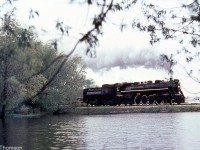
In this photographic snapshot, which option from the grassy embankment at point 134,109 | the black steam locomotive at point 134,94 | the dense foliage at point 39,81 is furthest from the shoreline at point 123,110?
the black steam locomotive at point 134,94

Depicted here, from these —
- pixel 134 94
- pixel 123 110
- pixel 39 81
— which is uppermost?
pixel 39 81

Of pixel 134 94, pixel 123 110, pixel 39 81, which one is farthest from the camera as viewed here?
pixel 134 94

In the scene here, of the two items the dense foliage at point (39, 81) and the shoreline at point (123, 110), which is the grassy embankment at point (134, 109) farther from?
the dense foliage at point (39, 81)

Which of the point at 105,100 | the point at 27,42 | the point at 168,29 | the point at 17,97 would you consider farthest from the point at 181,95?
the point at 27,42

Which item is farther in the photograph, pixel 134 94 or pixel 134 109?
pixel 134 94

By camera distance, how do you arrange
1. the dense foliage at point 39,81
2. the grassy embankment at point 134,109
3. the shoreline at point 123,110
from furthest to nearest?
1. the grassy embankment at point 134,109
2. the shoreline at point 123,110
3. the dense foliage at point 39,81

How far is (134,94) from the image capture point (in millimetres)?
60375

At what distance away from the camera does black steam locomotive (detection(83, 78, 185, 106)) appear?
58.0 m

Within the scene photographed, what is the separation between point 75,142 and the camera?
20.9 meters

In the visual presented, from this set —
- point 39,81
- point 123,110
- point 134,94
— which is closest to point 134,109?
point 123,110

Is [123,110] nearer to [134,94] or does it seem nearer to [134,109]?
[134,109]

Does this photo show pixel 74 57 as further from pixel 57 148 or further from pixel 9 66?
pixel 57 148

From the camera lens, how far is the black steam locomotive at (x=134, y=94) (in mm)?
57969

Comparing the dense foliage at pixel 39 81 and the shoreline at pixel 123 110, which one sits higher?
the dense foliage at pixel 39 81
